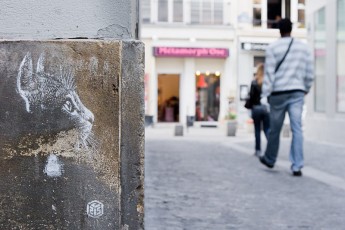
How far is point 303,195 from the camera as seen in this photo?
5352 millimetres

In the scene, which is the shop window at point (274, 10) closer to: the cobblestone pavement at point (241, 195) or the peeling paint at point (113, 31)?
the cobblestone pavement at point (241, 195)

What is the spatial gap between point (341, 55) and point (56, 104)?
10.6 meters

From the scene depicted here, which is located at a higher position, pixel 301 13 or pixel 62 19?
pixel 301 13

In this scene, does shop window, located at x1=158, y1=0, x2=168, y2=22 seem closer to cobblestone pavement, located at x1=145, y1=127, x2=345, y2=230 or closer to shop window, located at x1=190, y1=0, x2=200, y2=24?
shop window, located at x1=190, y1=0, x2=200, y2=24

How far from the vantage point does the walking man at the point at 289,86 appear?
6.57 metres

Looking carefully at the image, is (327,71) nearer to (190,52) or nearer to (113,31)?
(113,31)

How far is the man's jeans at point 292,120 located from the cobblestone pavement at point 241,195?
252 millimetres

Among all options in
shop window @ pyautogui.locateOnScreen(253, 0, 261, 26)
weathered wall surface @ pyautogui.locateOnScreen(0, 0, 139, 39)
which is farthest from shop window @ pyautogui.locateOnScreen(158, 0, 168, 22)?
weathered wall surface @ pyautogui.locateOnScreen(0, 0, 139, 39)

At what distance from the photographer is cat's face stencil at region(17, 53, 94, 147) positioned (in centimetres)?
270

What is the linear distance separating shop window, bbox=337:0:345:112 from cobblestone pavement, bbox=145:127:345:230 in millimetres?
4123

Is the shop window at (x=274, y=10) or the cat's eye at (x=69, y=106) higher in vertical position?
the shop window at (x=274, y=10)

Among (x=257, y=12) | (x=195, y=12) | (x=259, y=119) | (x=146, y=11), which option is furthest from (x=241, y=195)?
(x=257, y=12)

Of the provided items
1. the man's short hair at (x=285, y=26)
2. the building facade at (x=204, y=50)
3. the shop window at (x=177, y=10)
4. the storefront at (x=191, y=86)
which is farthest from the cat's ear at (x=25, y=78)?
the shop window at (x=177, y=10)

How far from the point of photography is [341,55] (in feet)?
40.8
